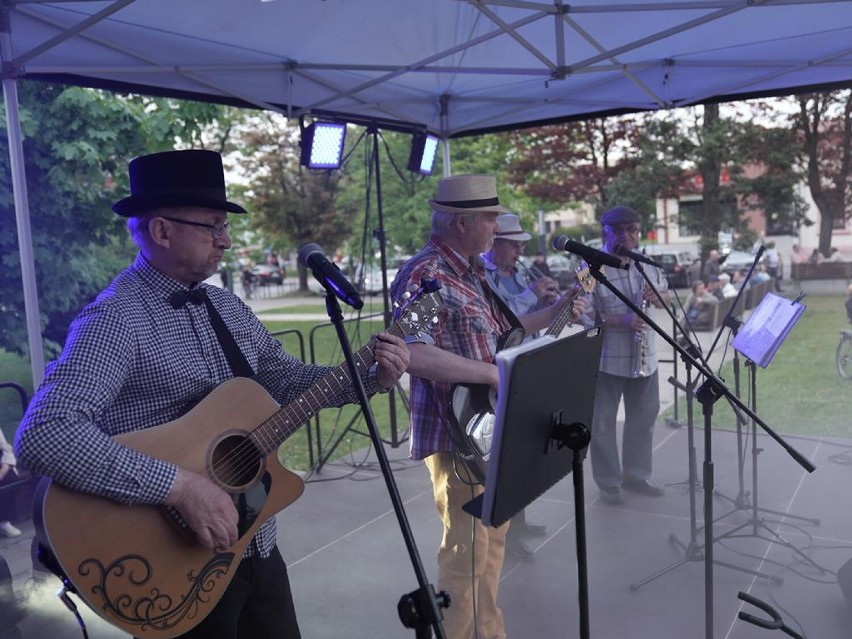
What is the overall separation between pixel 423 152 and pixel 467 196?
3.63 meters

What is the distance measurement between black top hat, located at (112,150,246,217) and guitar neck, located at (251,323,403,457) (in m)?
0.59

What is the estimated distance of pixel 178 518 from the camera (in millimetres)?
1976

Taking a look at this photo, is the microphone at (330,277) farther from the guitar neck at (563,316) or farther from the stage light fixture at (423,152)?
the stage light fixture at (423,152)

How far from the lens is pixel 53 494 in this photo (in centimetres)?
184

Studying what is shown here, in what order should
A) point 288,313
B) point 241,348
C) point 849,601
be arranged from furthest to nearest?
1. point 288,313
2. point 849,601
3. point 241,348

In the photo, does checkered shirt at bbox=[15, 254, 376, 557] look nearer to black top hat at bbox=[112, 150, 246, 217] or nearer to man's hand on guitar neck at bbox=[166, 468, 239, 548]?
man's hand on guitar neck at bbox=[166, 468, 239, 548]

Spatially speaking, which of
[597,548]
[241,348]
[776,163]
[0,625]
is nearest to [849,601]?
[597,548]

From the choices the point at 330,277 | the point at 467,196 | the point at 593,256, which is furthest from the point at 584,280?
the point at 330,277

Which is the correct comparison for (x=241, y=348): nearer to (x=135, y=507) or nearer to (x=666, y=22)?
(x=135, y=507)

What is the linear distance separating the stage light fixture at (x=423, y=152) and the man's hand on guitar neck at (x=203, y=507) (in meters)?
4.82

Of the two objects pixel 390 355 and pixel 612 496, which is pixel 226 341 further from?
pixel 612 496

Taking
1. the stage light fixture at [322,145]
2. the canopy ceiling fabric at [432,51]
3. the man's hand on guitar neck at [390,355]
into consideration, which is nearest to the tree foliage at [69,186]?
the stage light fixture at [322,145]

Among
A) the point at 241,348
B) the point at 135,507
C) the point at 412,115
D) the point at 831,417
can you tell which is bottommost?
the point at 831,417

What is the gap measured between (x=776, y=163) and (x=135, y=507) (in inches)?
623
